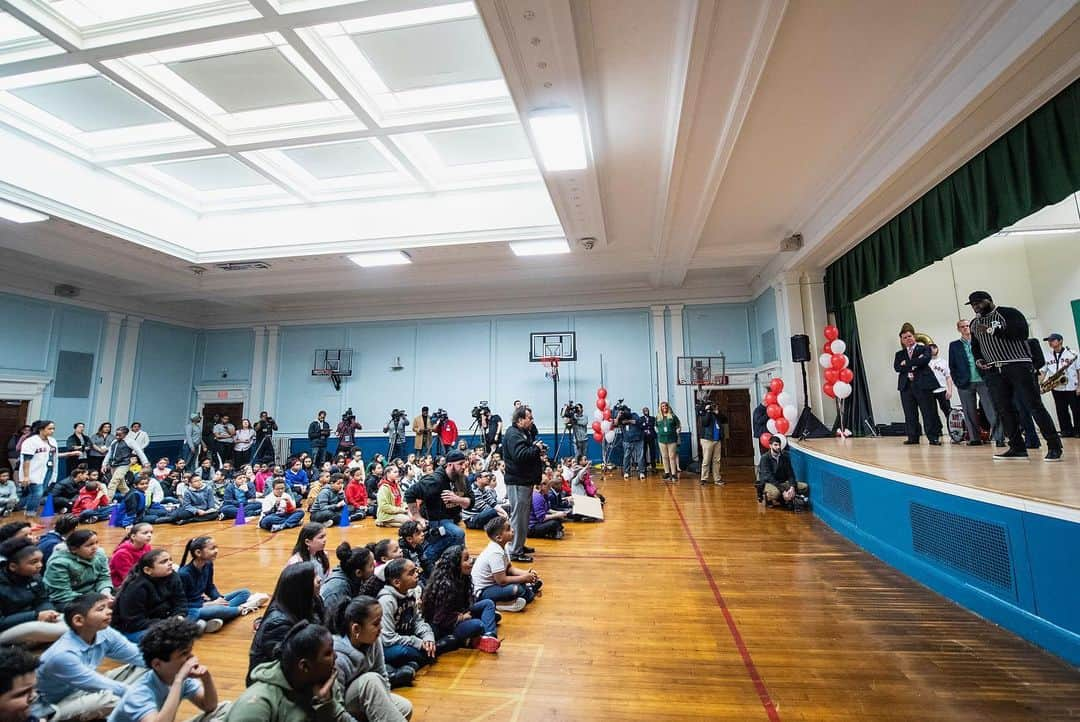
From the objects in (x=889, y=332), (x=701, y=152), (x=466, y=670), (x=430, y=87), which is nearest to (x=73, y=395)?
(x=430, y=87)

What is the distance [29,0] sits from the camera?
376 centimetres

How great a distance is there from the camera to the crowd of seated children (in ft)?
8.00

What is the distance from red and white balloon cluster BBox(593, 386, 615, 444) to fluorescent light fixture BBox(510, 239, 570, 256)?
3.08 metres

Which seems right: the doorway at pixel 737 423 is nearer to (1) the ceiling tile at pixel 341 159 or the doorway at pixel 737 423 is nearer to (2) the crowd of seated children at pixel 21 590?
(1) the ceiling tile at pixel 341 159

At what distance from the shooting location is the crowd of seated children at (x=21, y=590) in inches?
96.0

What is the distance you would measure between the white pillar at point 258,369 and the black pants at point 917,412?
12476mm

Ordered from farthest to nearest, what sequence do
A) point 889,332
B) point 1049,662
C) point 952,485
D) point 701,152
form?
point 889,332 < point 701,152 < point 952,485 < point 1049,662

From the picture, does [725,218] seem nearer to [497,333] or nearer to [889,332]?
[889,332]

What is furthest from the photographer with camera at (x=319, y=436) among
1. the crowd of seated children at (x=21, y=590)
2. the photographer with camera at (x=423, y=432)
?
the crowd of seated children at (x=21, y=590)

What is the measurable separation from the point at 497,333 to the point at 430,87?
6147 millimetres

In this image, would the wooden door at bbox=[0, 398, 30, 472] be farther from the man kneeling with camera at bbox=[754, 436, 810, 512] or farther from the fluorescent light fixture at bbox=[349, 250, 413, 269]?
the man kneeling with camera at bbox=[754, 436, 810, 512]

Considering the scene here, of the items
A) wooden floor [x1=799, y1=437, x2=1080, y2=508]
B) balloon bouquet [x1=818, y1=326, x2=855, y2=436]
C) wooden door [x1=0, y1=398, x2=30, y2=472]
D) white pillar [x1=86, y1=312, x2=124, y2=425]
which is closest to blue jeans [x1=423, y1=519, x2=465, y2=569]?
wooden floor [x1=799, y1=437, x2=1080, y2=508]

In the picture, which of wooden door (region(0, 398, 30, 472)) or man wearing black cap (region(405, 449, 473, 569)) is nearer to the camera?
man wearing black cap (region(405, 449, 473, 569))

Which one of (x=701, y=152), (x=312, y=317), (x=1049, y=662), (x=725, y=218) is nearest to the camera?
(x=1049, y=662)
